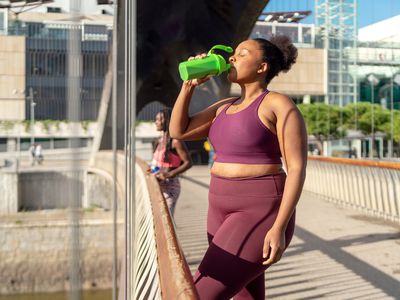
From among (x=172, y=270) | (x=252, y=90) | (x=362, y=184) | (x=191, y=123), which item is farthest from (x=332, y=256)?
(x=172, y=270)

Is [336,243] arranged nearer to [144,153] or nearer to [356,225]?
[356,225]

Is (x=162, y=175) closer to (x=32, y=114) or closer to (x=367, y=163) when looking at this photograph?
(x=367, y=163)

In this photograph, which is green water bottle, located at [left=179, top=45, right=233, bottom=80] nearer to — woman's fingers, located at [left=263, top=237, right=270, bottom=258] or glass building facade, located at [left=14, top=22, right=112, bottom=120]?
woman's fingers, located at [left=263, top=237, right=270, bottom=258]

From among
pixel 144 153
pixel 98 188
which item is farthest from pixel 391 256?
A: pixel 144 153

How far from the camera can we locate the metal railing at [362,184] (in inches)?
299

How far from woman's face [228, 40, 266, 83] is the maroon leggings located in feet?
1.21

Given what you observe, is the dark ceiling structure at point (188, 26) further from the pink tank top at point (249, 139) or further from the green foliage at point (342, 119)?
the green foliage at point (342, 119)

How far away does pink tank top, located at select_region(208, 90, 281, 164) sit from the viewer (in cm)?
200

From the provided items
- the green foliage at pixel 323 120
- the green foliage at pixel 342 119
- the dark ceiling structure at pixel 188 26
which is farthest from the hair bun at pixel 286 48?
the green foliage at pixel 323 120

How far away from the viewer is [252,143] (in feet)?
6.59

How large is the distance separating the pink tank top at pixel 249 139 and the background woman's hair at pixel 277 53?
0.15 meters

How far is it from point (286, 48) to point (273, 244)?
0.79 m

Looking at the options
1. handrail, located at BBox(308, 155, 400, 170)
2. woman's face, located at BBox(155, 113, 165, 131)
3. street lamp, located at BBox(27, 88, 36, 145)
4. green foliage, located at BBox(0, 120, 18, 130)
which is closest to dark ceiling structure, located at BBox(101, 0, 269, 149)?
handrail, located at BBox(308, 155, 400, 170)

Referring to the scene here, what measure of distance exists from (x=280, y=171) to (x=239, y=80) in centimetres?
36
